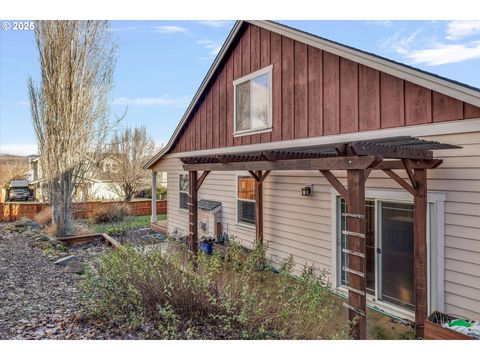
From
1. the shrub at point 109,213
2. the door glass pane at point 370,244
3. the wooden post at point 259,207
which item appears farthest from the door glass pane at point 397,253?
the shrub at point 109,213

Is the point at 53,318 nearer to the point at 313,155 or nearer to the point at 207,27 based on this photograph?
the point at 313,155

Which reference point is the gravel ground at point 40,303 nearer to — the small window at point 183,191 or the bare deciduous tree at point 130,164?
the small window at point 183,191

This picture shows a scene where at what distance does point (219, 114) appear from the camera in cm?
752

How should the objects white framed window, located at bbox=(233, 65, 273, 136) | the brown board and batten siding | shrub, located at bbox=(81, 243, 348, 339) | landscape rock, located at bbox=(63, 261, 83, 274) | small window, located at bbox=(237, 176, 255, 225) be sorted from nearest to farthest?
shrub, located at bbox=(81, 243, 348, 339) → the brown board and batten siding → landscape rock, located at bbox=(63, 261, 83, 274) → white framed window, located at bbox=(233, 65, 273, 136) → small window, located at bbox=(237, 176, 255, 225)

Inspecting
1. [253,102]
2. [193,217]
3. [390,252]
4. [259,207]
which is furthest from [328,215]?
[253,102]

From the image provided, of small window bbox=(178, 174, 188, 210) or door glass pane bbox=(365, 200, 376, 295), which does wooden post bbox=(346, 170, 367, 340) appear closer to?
door glass pane bbox=(365, 200, 376, 295)

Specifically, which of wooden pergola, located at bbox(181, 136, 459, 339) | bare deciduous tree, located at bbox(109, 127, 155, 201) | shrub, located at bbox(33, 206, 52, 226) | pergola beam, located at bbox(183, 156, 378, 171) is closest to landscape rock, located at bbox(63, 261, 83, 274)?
wooden pergola, located at bbox(181, 136, 459, 339)

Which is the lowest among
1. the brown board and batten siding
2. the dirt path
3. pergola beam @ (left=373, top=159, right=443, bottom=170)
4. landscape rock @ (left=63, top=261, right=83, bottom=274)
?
landscape rock @ (left=63, top=261, right=83, bottom=274)

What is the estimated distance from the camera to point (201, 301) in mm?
3254

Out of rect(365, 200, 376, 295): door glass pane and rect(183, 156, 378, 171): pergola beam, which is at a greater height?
rect(183, 156, 378, 171): pergola beam

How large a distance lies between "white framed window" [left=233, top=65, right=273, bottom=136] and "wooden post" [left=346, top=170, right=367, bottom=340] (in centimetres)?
332

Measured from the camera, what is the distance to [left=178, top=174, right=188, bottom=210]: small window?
962 cm
